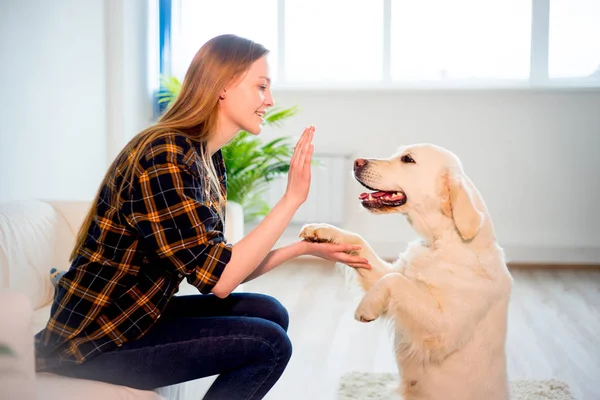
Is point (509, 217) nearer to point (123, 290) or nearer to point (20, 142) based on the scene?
point (20, 142)

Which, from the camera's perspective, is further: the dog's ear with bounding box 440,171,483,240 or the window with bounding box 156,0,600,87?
the window with bounding box 156,0,600,87

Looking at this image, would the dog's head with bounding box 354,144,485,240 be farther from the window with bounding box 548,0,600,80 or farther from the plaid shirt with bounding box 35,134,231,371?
the window with bounding box 548,0,600,80

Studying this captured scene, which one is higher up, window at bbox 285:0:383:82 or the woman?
window at bbox 285:0:383:82

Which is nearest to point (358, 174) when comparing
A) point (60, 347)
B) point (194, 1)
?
point (60, 347)

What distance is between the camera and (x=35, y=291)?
2.08 metres

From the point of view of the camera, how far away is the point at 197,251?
53.4 inches

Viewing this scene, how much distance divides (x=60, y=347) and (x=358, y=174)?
35.9 inches

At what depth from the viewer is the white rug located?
2.34 meters

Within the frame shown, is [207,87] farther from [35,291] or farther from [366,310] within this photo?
[35,291]

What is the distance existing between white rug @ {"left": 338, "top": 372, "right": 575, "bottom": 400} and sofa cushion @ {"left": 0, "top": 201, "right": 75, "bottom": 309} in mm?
1082

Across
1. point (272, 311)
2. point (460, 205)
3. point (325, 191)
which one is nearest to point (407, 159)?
point (460, 205)

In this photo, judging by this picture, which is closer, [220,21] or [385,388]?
→ [385,388]

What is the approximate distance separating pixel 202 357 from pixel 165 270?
208 mm

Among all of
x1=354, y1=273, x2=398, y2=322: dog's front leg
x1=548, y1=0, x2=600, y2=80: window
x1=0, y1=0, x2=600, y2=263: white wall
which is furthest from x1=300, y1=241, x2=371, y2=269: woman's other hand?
x1=548, y1=0, x2=600, y2=80: window
